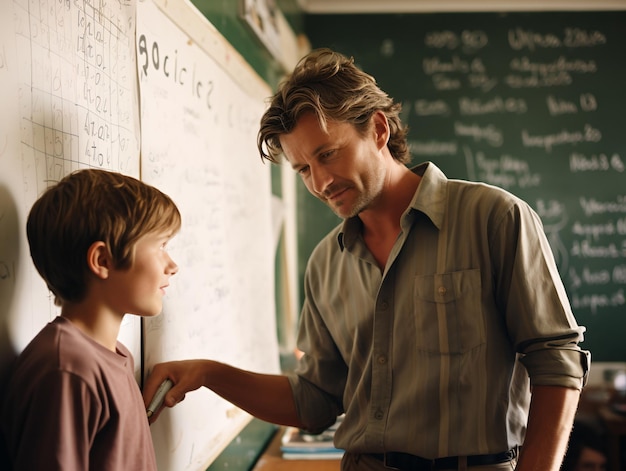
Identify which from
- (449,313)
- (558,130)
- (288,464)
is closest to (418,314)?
(449,313)

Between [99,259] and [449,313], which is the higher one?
[99,259]

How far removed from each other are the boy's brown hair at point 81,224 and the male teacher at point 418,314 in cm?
44

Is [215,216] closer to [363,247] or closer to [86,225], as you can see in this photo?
[363,247]

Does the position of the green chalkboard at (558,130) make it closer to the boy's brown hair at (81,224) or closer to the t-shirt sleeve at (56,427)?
the boy's brown hair at (81,224)

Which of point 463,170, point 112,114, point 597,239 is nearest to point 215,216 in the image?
point 112,114

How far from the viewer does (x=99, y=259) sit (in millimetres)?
816

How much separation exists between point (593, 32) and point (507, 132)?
660 mm

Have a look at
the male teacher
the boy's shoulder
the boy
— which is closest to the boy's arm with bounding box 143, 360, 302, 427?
the male teacher

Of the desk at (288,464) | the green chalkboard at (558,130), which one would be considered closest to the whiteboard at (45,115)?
the desk at (288,464)

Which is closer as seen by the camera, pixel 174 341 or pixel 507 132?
pixel 174 341

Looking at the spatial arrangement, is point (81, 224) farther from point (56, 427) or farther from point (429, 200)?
point (429, 200)

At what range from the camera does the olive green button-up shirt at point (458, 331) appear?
1250 mm

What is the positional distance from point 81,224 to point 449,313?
776mm

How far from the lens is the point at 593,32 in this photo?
335 cm
